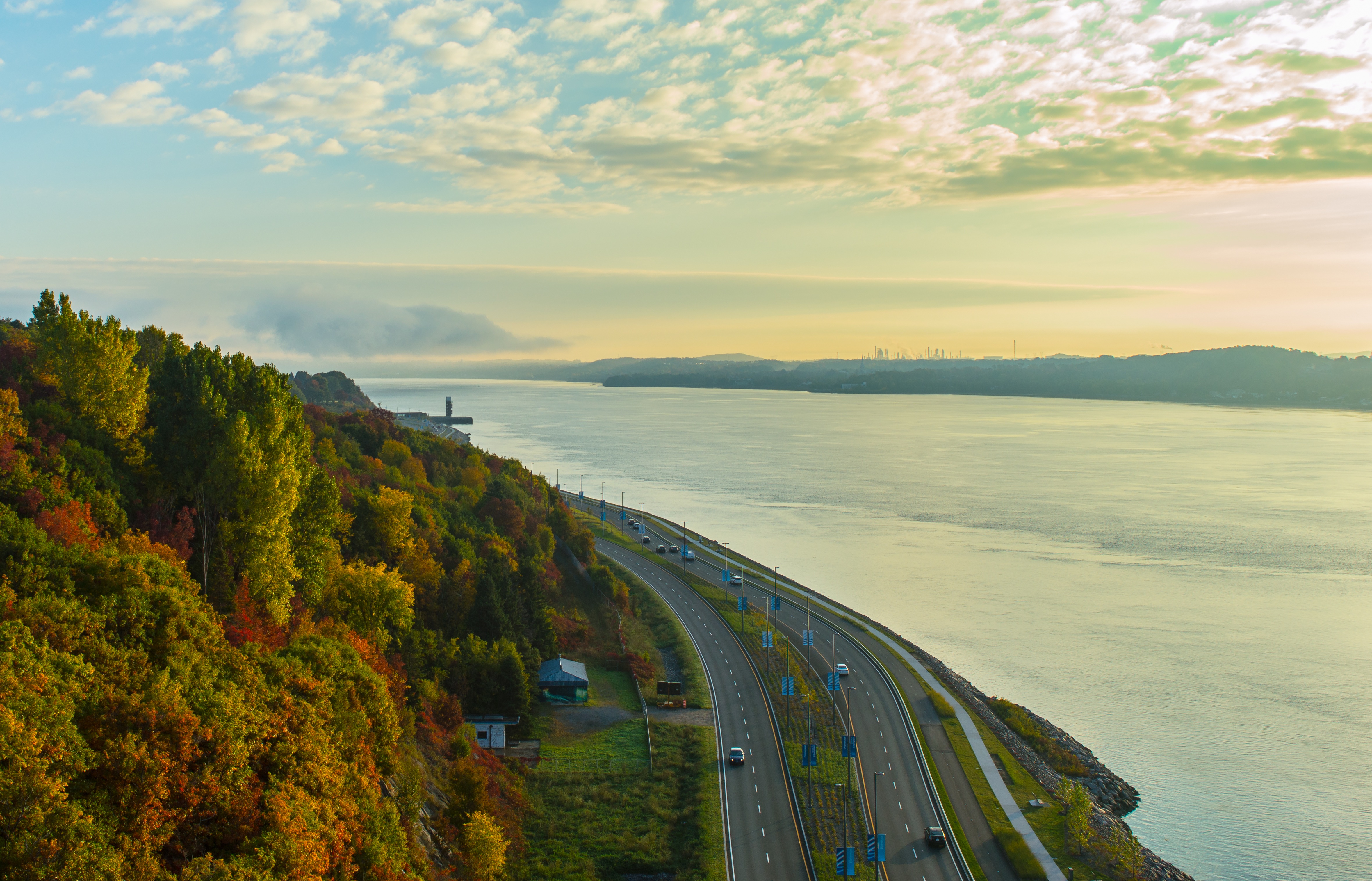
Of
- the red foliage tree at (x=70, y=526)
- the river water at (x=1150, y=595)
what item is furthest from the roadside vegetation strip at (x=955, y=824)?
the red foliage tree at (x=70, y=526)

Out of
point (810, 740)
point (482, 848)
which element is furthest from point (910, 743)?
point (482, 848)

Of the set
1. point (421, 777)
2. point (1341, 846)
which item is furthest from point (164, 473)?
point (1341, 846)

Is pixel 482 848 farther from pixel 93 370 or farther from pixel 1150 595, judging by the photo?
pixel 1150 595

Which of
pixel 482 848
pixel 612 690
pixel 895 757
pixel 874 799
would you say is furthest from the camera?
pixel 612 690

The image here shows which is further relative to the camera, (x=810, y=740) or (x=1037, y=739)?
(x=1037, y=739)

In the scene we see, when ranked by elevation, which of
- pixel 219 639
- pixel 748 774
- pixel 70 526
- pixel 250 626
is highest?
pixel 70 526

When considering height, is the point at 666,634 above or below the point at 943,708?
below

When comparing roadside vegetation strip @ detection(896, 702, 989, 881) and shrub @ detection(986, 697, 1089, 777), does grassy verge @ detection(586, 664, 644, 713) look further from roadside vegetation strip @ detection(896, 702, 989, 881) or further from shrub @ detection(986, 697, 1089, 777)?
shrub @ detection(986, 697, 1089, 777)

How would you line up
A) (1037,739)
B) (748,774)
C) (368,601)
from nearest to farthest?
(748,774) → (368,601) → (1037,739)
